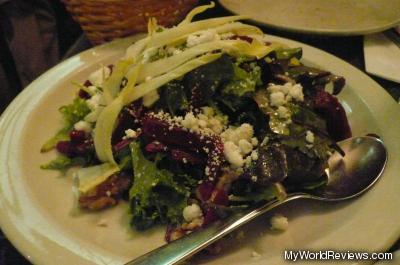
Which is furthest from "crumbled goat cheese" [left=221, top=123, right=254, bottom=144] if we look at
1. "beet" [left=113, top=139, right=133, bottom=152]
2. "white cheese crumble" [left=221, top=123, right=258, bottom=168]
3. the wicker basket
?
the wicker basket

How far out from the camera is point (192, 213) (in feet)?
2.97

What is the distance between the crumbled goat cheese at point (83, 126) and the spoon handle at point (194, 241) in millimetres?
430

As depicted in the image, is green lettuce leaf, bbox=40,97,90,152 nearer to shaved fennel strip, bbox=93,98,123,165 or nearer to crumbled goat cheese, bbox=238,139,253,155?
shaved fennel strip, bbox=93,98,123,165

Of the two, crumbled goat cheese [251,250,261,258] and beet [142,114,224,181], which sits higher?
beet [142,114,224,181]

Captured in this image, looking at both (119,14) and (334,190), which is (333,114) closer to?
(334,190)

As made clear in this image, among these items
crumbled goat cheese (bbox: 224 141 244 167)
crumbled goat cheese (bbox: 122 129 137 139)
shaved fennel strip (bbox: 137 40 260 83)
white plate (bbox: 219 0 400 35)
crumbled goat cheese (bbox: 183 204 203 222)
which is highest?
shaved fennel strip (bbox: 137 40 260 83)

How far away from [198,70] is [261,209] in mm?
368

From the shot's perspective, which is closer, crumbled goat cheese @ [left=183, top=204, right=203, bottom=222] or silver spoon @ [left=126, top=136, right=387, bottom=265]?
silver spoon @ [left=126, top=136, right=387, bottom=265]

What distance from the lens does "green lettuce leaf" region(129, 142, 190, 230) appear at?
93 cm

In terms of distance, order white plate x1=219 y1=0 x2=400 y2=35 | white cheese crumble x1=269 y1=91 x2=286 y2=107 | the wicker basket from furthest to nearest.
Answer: white plate x1=219 y1=0 x2=400 y2=35, the wicker basket, white cheese crumble x1=269 y1=91 x2=286 y2=107

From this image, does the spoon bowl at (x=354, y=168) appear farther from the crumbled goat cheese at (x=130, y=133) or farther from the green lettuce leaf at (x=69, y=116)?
the green lettuce leaf at (x=69, y=116)

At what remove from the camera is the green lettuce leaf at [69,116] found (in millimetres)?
1146

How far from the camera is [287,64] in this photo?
3.78 ft

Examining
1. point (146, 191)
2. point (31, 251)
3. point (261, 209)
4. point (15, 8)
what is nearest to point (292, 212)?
point (261, 209)
